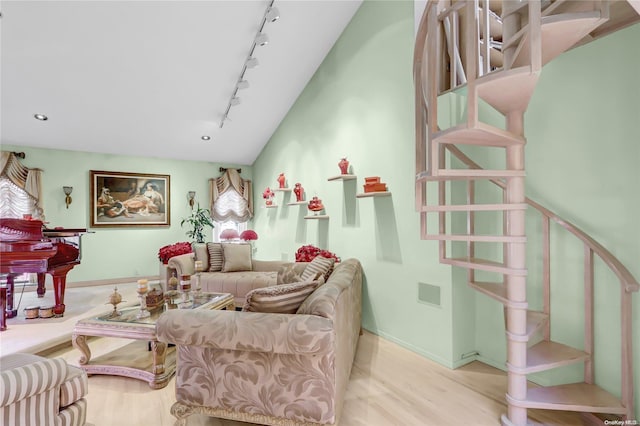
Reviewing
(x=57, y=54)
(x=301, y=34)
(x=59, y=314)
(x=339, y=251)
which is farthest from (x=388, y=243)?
(x=57, y=54)

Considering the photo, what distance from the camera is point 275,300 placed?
6.44ft

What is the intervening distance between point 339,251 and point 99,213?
4.71m

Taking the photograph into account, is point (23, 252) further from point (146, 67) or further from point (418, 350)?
point (418, 350)

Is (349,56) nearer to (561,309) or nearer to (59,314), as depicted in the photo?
(561,309)

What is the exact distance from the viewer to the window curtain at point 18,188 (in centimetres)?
525

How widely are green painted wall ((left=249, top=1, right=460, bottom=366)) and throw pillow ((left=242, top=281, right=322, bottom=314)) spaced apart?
1.48 meters

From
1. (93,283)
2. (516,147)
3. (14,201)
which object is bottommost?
(93,283)

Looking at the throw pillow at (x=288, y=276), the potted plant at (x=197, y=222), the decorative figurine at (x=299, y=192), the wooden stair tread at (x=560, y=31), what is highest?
the wooden stair tread at (x=560, y=31)

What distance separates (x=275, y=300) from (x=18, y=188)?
592 centimetres

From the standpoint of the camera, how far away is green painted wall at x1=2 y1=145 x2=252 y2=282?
5.63 metres

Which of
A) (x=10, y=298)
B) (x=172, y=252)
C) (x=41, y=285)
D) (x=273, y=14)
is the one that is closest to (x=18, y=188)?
(x=41, y=285)

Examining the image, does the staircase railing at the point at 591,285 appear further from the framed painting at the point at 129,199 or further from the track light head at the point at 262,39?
the framed painting at the point at 129,199

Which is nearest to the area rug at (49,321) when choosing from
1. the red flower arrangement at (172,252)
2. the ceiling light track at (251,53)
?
the red flower arrangement at (172,252)

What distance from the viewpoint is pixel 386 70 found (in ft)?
11.4
